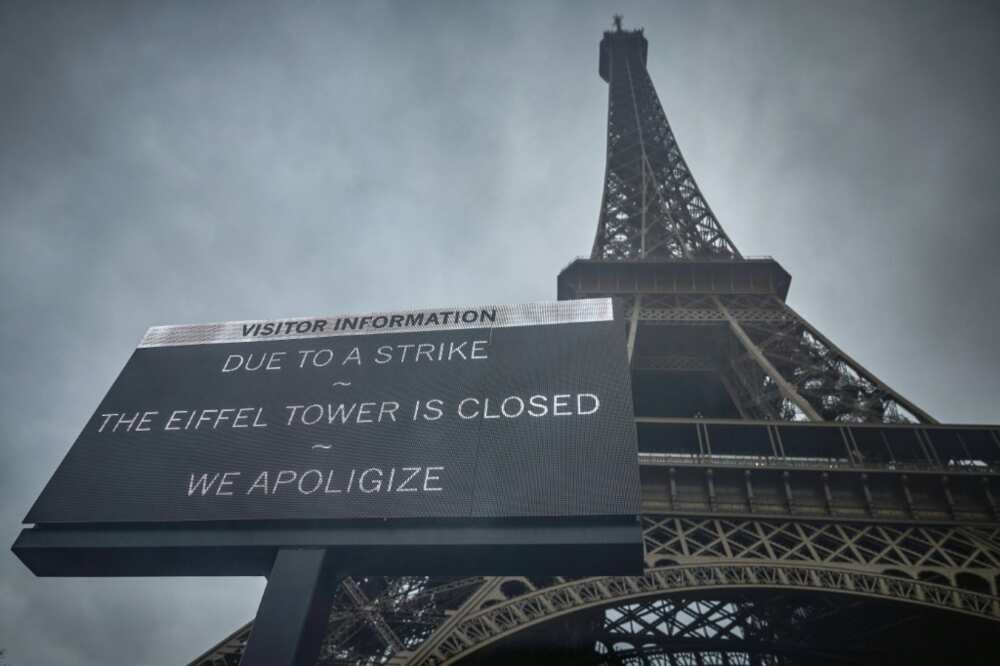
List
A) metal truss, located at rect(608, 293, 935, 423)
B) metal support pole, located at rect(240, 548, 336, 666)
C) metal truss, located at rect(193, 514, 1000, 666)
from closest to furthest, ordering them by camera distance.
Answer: metal support pole, located at rect(240, 548, 336, 666)
metal truss, located at rect(193, 514, 1000, 666)
metal truss, located at rect(608, 293, 935, 423)

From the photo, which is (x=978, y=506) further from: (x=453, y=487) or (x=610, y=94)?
(x=610, y=94)

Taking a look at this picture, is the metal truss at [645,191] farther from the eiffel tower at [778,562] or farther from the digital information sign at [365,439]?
the digital information sign at [365,439]

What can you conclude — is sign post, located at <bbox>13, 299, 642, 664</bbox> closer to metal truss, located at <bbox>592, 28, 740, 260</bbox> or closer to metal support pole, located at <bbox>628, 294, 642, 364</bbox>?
metal support pole, located at <bbox>628, 294, 642, 364</bbox>

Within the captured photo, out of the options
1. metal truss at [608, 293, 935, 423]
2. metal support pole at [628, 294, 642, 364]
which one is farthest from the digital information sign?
metal support pole at [628, 294, 642, 364]

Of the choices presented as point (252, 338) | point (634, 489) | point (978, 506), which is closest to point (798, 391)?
point (978, 506)

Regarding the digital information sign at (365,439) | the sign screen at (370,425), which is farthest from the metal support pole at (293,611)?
the sign screen at (370,425)

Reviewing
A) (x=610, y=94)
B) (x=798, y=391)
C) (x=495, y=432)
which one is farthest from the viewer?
(x=610, y=94)
